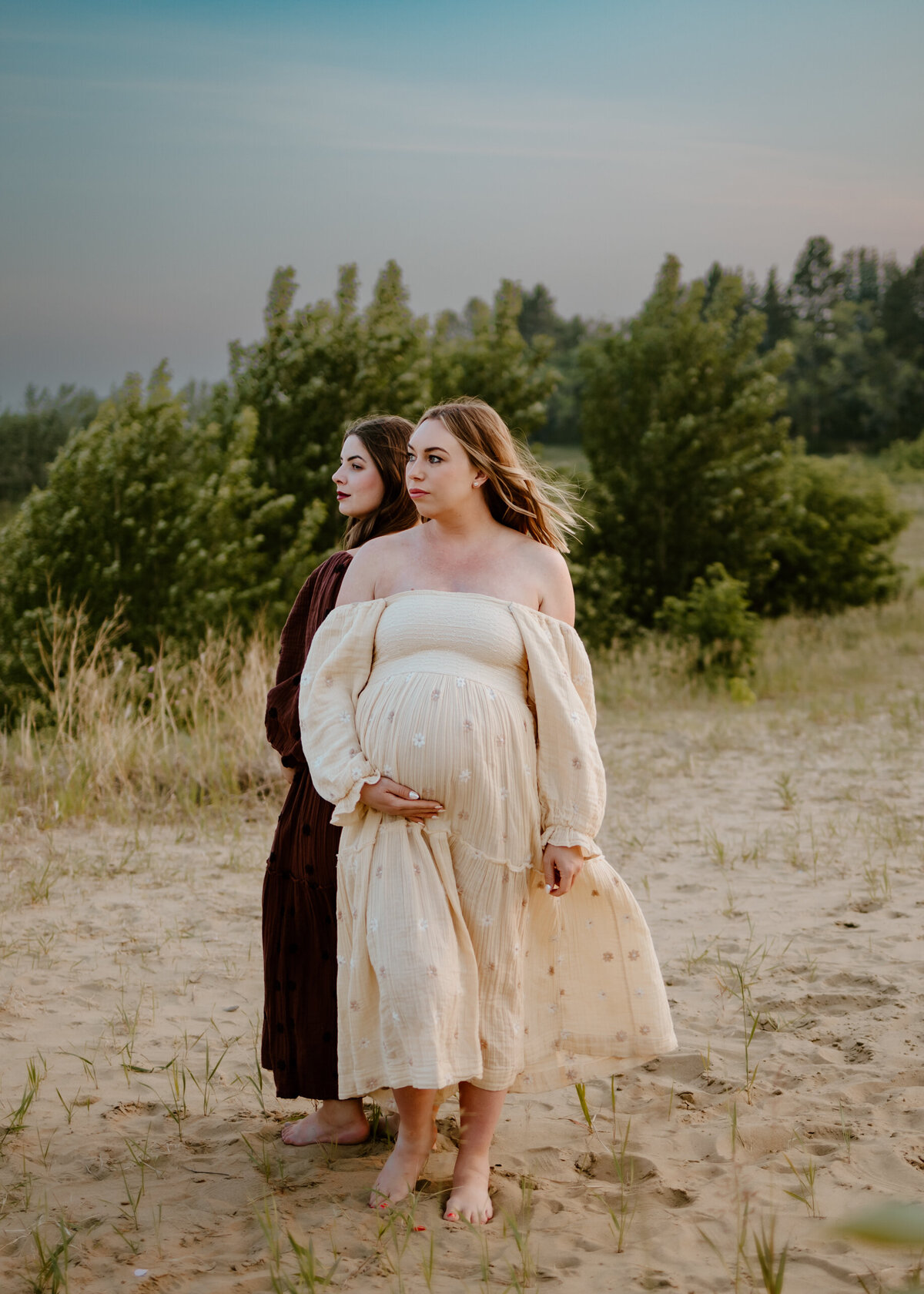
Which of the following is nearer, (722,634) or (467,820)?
(467,820)

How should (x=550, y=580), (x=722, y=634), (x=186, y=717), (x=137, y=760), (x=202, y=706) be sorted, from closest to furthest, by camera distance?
(x=550, y=580) < (x=137, y=760) < (x=186, y=717) < (x=202, y=706) < (x=722, y=634)

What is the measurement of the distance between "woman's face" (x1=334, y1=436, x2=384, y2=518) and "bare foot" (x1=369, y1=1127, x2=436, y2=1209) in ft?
5.83

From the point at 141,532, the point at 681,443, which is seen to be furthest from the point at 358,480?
the point at 681,443

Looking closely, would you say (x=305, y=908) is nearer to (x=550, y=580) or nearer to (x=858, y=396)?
(x=550, y=580)

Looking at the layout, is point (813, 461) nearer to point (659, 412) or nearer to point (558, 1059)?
point (659, 412)

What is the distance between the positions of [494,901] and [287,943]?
0.69m

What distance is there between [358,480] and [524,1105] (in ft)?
6.67

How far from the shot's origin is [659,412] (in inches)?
647

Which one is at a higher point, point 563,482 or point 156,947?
point 563,482

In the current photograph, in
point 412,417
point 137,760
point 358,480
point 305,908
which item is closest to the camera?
point 305,908

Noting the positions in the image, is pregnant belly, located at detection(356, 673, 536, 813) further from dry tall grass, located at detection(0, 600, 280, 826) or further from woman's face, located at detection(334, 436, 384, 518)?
dry tall grass, located at detection(0, 600, 280, 826)

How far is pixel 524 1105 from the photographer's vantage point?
3666 millimetres

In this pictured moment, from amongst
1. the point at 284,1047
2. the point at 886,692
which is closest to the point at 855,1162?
the point at 284,1047

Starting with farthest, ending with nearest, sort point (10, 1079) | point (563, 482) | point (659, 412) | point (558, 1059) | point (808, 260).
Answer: point (808, 260)
point (659, 412)
point (10, 1079)
point (563, 482)
point (558, 1059)
